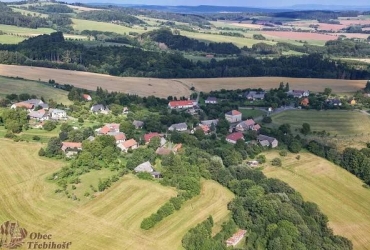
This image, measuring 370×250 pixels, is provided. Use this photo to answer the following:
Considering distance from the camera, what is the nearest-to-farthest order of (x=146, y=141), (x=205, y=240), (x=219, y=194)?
1. (x=205, y=240)
2. (x=219, y=194)
3. (x=146, y=141)

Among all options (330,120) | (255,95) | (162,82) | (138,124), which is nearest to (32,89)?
(162,82)

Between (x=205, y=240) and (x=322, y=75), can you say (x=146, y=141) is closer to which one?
(x=205, y=240)

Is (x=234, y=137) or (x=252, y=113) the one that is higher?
(x=234, y=137)

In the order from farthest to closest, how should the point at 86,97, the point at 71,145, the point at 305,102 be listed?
the point at 305,102
the point at 86,97
the point at 71,145

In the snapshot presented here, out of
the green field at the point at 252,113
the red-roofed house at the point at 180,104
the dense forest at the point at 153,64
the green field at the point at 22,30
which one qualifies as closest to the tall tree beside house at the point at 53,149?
the red-roofed house at the point at 180,104

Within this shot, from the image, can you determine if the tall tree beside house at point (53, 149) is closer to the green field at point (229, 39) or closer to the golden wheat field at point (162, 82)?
the golden wheat field at point (162, 82)

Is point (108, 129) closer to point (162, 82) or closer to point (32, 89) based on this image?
point (32, 89)

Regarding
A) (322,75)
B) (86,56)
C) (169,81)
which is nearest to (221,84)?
(169,81)

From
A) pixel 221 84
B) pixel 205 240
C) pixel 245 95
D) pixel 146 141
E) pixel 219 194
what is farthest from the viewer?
pixel 221 84
